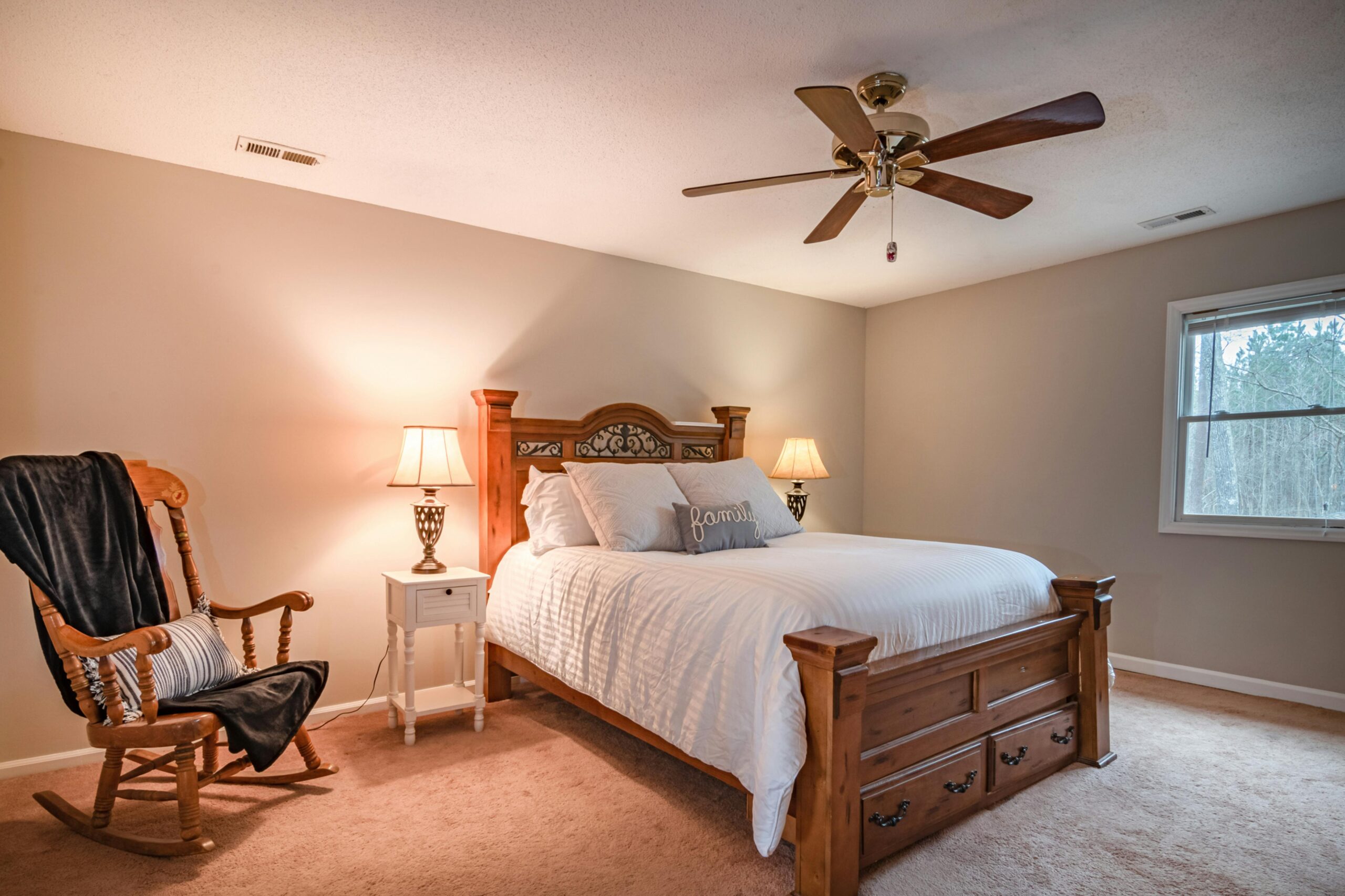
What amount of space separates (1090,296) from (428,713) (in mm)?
4307

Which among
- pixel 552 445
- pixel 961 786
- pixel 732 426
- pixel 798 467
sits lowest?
pixel 961 786

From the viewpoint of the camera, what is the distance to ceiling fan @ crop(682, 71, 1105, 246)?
1.98 meters

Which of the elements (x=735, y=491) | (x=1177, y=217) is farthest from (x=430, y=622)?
(x=1177, y=217)

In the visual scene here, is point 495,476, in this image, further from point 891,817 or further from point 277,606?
point 891,817

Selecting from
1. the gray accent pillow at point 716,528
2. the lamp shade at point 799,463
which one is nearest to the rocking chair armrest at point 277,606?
the gray accent pillow at point 716,528

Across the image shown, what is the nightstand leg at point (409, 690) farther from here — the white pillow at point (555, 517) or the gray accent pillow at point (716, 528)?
the gray accent pillow at point (716, 528)

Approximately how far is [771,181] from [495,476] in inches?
80.7

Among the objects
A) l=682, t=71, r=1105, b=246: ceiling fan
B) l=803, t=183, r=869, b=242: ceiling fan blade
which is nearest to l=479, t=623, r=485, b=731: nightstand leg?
l=682, t=71, r=1105, b=246: ceiling fan

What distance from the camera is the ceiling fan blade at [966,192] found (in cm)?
245

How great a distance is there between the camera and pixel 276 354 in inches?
128

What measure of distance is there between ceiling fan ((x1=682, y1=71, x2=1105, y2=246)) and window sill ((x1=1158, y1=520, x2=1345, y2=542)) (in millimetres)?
2376

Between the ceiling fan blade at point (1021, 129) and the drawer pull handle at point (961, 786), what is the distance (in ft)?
6.39

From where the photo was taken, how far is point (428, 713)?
316cm

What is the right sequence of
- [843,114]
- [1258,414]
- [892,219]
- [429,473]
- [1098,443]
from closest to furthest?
[843,114], [429,473], [892,219], [1258,414], [1098,443]
